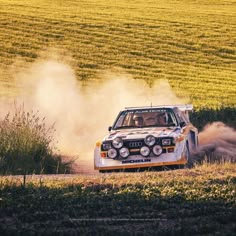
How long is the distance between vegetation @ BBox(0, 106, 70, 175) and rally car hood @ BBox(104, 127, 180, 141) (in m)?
1.59

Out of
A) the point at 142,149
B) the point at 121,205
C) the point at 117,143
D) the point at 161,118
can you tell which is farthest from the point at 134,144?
the point at 121,205

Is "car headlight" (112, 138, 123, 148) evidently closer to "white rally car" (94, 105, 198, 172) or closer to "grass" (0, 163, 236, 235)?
"white rally car" (94, 105, 198, 172)

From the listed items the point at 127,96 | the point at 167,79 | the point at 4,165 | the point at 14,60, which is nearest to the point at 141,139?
the point at 4,165

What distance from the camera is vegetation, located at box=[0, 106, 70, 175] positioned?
19.8 meters

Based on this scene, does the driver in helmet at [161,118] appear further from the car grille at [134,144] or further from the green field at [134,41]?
the green field at [134,41]

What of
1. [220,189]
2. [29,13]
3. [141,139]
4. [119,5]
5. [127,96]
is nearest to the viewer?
[220,189]

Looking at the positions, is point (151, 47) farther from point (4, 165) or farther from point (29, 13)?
point (4, 165)

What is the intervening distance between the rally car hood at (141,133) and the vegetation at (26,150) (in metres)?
1.59

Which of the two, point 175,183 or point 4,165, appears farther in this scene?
point 4,165

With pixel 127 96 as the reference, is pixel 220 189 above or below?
below

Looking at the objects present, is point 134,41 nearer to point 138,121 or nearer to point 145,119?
point 145,119

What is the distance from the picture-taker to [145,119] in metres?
20.2

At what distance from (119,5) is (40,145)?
3591cm

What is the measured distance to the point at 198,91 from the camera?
35625 mm
